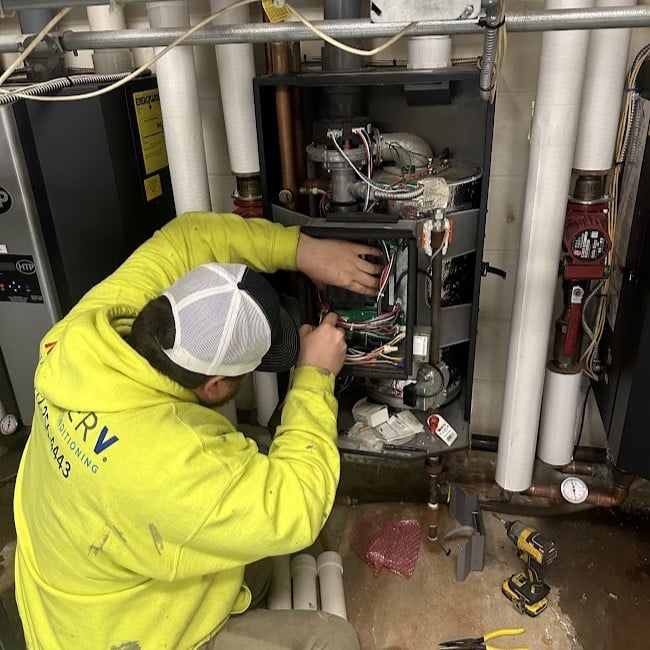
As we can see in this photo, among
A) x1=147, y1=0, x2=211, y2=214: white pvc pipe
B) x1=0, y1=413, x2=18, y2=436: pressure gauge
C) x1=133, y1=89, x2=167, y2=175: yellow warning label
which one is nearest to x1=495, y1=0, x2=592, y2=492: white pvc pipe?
x1=147, y1=0, x2=211, y2=214: white pvc pipe

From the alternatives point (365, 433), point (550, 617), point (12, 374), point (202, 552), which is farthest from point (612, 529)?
point (12, 374)

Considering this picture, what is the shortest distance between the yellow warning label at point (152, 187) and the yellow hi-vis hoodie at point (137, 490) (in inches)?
15.1

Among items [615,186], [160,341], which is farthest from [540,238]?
[160,341]

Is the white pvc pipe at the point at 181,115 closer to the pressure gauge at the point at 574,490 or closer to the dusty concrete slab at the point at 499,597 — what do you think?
the dusty concrete slab at the point at 499,597

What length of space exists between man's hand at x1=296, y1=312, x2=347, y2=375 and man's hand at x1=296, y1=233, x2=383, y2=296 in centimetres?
9

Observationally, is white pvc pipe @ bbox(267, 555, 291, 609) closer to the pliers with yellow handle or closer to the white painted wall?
the pliers with yellow handle

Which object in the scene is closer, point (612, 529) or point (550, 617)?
point (550, 617)

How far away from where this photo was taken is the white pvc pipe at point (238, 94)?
1339 mm

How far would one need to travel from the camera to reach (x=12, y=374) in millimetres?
1634

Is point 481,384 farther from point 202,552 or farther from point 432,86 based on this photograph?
point 202,552

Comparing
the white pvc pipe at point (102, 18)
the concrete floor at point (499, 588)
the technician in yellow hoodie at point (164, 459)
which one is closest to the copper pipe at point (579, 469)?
the concrete floor at point (499, 588)

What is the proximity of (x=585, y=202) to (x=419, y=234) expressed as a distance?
0.41 meters

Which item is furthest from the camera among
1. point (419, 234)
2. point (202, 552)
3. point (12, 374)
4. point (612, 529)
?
point (612, 529)

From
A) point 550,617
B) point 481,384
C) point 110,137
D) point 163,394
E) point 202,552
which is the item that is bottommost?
point 550,617
